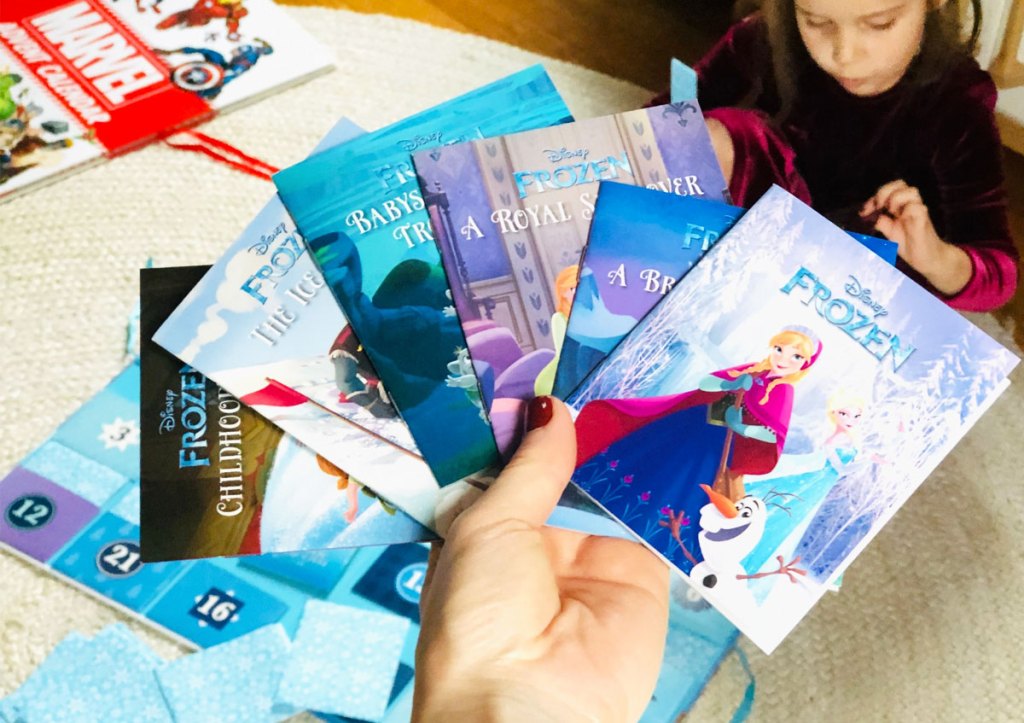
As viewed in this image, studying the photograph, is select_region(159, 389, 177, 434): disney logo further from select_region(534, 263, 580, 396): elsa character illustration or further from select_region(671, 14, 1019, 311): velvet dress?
select_region(671, 14, 1019, 311): velvet dress

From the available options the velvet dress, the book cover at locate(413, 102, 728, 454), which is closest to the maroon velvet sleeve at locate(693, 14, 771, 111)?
the velvet dress

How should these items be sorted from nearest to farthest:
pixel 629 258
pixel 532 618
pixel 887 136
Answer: pixel 532 618 → pixel 629 258 → pixel 887 136

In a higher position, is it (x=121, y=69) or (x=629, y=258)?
(x=629, y=258)

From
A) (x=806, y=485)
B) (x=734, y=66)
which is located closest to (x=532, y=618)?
(x=806, y=485)

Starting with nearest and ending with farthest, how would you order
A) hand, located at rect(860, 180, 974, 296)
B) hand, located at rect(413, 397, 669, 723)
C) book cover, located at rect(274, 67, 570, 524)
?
hand, located at rect(413, 397, 669, 723) < book cover, located at rect(274, 67, 570, 524) < hand, located at rect(860, 180, 974, 296)

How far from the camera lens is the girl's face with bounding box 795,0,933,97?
675 mm

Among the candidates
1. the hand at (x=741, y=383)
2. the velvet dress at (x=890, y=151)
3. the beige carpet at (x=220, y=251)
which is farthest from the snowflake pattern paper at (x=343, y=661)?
the velvet dress at (x=890, y=151)

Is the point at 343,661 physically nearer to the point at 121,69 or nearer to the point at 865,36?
the point at 865,36

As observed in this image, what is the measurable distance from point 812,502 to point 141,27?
0.99 metres

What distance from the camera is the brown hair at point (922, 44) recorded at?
71 cm

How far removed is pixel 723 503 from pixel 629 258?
0.19 metres

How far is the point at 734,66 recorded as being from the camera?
85 cm

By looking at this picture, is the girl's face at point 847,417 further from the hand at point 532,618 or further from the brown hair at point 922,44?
the brown hair at point 922,44

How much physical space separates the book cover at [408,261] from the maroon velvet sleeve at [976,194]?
320 mm
